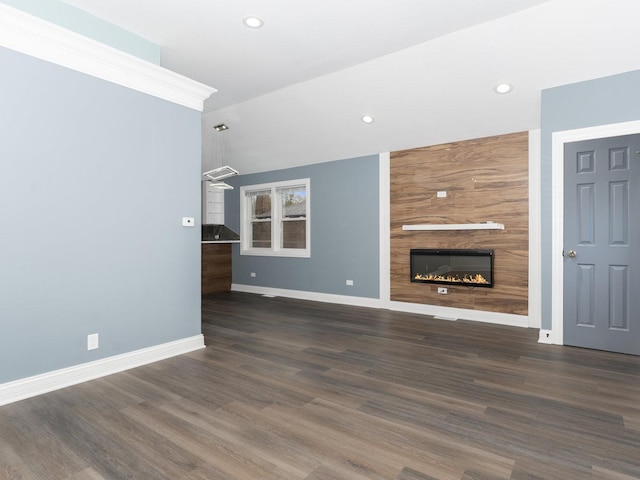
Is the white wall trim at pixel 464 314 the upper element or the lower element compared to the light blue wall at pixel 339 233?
lower

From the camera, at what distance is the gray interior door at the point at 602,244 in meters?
3.51

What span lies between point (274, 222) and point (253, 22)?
430cm

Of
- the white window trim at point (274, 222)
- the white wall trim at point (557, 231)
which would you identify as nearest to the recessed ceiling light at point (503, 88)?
the white wall trim at point (557, 231)

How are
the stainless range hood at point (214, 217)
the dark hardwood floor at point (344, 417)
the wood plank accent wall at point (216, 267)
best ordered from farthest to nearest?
the wood plank accent wall at point (216, 267)
the stainless range hood at point (214, 217)
the dark hardwood floor at point (344, 417)

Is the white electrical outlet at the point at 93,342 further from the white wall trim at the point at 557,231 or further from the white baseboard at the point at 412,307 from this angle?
the white wall trim at the point at 557,231

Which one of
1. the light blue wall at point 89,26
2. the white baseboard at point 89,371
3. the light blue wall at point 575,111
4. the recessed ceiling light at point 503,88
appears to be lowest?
the white baseboard at point 89,371

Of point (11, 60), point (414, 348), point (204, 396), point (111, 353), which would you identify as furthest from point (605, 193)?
point (11, 60)

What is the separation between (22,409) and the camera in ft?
7.98

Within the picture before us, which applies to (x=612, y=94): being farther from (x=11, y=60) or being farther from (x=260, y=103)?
(x=11, y=60)

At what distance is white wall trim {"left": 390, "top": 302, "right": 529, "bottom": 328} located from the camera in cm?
473

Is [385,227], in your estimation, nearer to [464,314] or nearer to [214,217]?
[464,314]

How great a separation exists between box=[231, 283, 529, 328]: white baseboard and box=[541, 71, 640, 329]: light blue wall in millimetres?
830

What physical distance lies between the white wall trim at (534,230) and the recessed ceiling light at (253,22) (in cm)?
348

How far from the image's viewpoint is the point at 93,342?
300 cm
